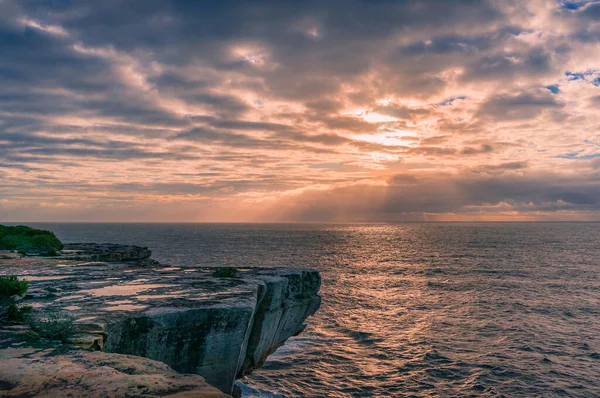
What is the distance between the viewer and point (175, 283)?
2242 centimetres

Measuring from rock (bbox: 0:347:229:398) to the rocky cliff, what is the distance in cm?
169

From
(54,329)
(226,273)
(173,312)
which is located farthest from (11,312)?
(226,273)

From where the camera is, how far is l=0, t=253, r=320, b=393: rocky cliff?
47.8 feet

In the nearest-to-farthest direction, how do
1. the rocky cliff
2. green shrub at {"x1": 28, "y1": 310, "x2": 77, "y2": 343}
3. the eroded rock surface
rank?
1. the eroded rock surface
2. green shrub at {"x1": 28, "y1": 310, "x2": 77, "y2": 343}
3. the rocky cliff

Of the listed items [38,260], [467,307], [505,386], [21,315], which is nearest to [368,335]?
[505,386]

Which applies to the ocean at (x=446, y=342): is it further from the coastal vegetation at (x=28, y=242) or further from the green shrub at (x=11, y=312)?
the coastal vegetation at (x=28, y=242)

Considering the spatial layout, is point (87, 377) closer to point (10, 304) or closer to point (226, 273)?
point (10, 304)

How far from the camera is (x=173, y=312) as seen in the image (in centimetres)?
1552

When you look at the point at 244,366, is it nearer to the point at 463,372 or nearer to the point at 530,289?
the point at 463,372

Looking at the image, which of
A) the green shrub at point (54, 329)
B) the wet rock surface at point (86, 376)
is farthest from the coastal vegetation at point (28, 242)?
the wet rock surface at point (86, 376)

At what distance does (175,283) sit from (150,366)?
1245cm

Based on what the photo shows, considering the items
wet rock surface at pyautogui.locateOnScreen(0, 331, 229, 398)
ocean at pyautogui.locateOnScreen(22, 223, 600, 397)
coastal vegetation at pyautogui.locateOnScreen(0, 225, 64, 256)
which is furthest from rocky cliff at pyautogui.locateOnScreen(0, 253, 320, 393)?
coastal vegetation at pyautogui.locateOnScreen(0, 225, 64, 256)

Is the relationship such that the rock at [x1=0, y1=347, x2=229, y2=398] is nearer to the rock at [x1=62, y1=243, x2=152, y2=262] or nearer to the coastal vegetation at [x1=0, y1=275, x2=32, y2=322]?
the coastal vegetation at [x1=0, y1=275, x2=32, y2=322]

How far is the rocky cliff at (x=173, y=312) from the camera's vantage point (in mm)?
14570
